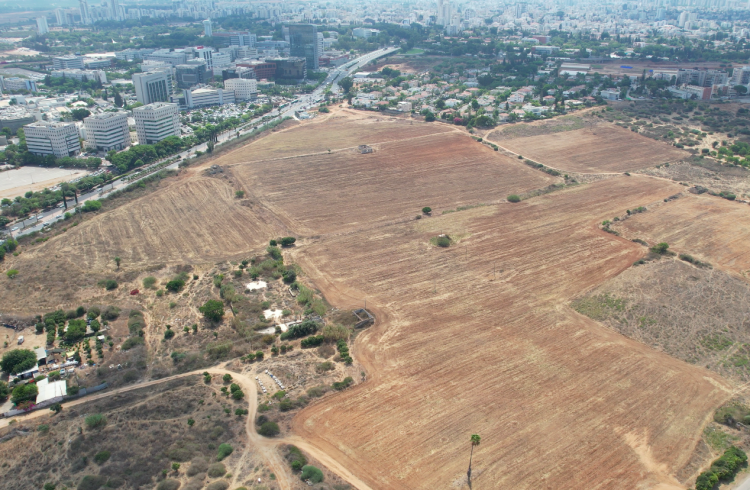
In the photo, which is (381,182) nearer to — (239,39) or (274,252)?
(274,252)

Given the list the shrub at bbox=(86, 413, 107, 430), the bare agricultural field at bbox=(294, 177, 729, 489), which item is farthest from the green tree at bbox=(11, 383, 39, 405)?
the bare agricultural field at bbox=(294, 177, 729, 489)

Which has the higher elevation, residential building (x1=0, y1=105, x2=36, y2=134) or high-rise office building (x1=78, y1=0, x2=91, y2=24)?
high-rise office building (x1=78, y1=0, x2=91, y2=24)

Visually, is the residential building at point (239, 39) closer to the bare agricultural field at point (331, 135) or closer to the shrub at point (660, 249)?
the bare agricultural field at point (331, 135)

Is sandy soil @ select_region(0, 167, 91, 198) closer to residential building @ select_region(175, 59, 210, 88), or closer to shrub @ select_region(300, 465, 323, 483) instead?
shrub @ select_region(300, 465, 323, 483)

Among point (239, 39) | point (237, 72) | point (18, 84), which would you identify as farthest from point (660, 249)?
point (239, 39)

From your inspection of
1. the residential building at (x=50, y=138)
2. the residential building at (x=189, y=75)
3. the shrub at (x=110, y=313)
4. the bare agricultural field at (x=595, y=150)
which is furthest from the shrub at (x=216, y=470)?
the residential building at (x=189, y=75)

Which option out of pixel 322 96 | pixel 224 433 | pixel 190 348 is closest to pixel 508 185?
pixel 190 348

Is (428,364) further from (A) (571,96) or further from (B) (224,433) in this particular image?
(A) (571,96)

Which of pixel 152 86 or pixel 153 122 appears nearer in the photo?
pixel 153 122
